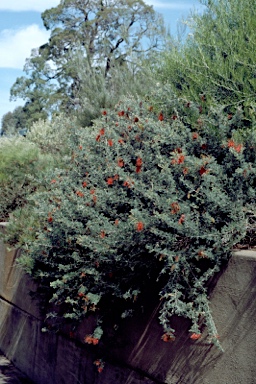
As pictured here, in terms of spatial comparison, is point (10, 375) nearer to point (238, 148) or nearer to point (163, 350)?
point (163, 350)

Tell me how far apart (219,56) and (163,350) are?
7.34 ft

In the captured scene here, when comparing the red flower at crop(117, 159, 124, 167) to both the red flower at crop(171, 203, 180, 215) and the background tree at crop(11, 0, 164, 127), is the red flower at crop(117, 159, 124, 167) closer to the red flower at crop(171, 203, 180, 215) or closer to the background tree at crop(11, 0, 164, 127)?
the red flower at crop(171, 203, 180, 215)

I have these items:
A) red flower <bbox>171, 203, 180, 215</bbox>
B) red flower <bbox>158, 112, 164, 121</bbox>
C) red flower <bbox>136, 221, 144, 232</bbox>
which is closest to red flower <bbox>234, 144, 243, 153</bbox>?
red flower <bbox>171, 203, 180, 215</bbox>

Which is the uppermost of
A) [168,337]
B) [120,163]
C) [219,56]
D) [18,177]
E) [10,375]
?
[219,56]

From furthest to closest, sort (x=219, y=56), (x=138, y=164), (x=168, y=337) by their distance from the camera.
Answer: (x=219, y=56)
(x=138, y=164)
(x=168, y=337)

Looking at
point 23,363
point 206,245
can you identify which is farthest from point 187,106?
point 23,363

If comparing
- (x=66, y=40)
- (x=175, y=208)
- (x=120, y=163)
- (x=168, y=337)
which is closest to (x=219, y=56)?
(x=120, y=163)

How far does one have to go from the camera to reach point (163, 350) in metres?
4.25

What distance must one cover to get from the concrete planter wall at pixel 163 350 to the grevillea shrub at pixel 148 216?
116mm

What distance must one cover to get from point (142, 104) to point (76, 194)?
122cm

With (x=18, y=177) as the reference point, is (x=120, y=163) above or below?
above

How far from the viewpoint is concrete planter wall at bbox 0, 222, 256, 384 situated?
12.2 ft

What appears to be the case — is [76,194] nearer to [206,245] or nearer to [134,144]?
[134,144]

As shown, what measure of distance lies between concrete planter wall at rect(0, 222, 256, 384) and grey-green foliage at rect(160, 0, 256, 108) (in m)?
1.33
